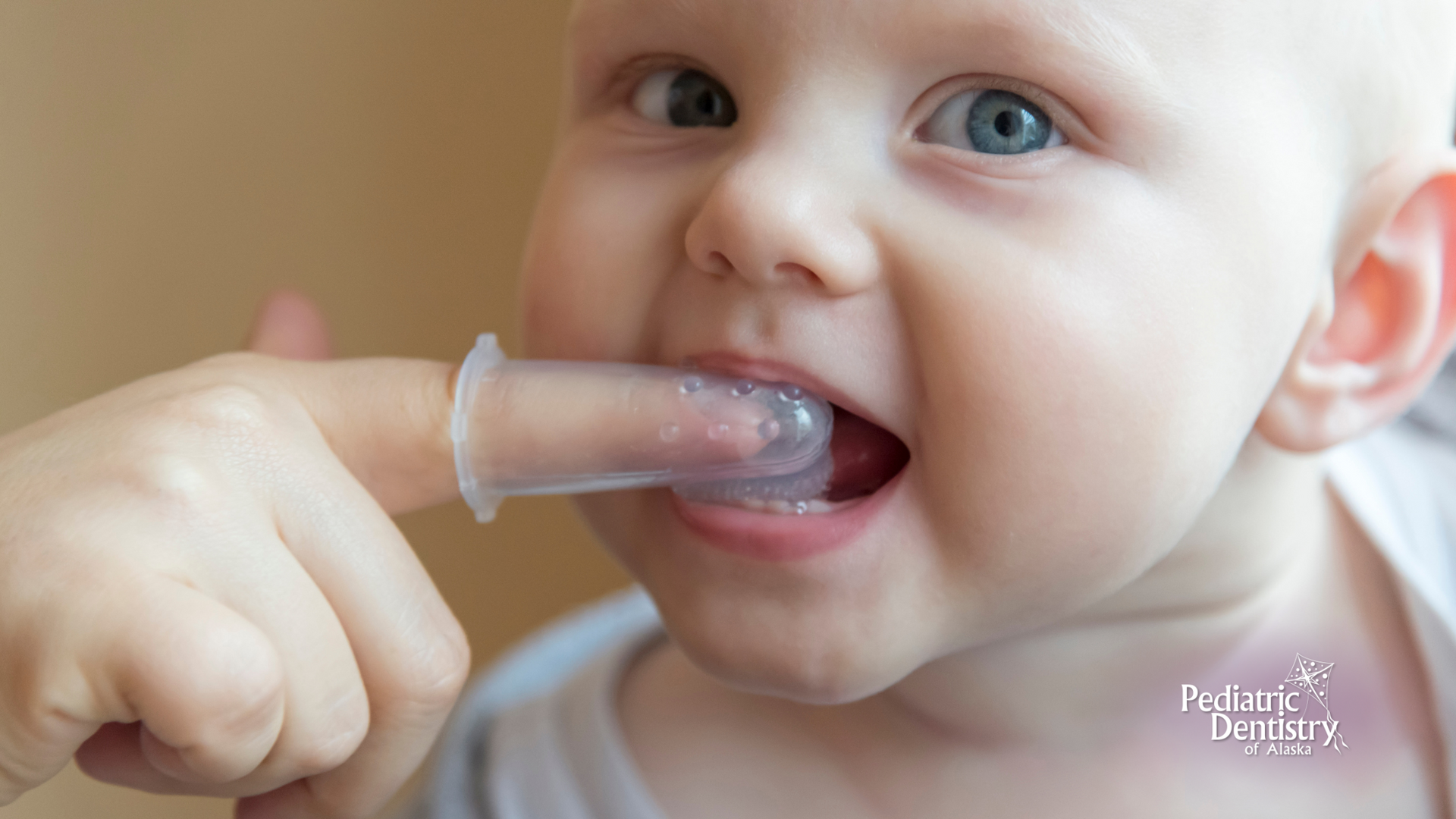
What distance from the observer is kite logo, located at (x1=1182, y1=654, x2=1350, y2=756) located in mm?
637

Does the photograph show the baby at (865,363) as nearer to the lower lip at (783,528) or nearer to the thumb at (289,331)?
the lower lip at (783,528)

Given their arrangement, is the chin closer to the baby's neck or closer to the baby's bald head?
the baby's neck

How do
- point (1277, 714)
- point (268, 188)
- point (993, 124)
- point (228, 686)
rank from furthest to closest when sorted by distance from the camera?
point (268, 188) → point (1277, 714) → point (993, 124) → point (228, 686)

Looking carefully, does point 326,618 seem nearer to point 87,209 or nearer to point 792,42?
point 792,42

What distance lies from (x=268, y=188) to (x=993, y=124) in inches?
36.3

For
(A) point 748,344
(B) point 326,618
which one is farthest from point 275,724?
(A) point 748,344

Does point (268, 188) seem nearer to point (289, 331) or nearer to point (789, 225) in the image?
point (289, 331)

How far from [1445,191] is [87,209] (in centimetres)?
109

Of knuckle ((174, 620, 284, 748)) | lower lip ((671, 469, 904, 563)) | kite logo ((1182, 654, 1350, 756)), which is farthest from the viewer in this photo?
kite logo ((1182, 654, 1350, 756))

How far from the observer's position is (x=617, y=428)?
488mm

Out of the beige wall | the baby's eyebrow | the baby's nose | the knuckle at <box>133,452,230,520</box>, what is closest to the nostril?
the baby's nose

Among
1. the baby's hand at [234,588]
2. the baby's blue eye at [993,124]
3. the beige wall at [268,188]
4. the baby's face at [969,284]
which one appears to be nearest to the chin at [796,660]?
the baby's face at [969,284]

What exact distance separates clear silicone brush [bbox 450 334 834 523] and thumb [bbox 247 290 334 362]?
183mm

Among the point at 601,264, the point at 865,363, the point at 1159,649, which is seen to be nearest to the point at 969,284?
the point at 865,363
